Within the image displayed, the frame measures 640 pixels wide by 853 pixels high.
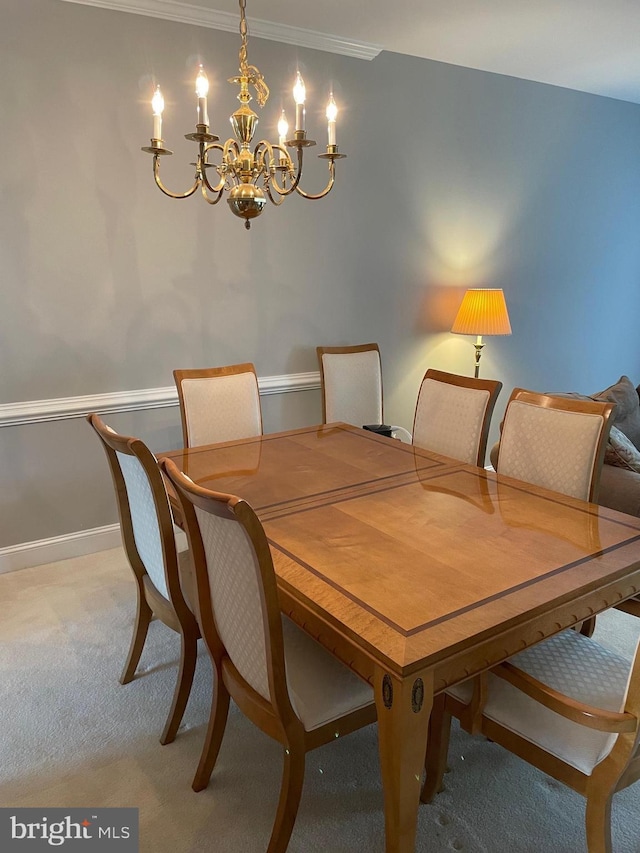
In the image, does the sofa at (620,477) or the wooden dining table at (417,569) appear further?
the sofa at (620,477)

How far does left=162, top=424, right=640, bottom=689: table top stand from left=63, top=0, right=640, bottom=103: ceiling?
2.20m

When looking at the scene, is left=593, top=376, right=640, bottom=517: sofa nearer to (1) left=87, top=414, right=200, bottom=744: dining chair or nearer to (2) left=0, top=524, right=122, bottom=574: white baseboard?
(1) left=87, top=414, right=200, bottom=744: dining chair

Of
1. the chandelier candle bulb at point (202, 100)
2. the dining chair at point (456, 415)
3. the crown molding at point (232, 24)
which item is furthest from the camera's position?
the crown molding at point (232, 24)

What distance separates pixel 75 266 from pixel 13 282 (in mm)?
287

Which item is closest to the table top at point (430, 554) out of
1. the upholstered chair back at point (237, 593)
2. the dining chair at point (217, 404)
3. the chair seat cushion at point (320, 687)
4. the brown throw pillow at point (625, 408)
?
the upholstered chair back at point (237, 593)

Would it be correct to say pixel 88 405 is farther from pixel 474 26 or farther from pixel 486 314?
pixel 474 26

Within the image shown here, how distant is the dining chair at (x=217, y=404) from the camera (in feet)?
9.39

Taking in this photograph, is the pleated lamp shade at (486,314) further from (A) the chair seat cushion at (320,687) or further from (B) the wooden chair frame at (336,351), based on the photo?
(A) the chair seat cushion at (320,687)

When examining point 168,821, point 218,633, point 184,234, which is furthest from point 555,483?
point 184,234

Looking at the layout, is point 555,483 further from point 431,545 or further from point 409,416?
point 409,416

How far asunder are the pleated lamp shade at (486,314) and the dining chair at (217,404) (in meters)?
1.58

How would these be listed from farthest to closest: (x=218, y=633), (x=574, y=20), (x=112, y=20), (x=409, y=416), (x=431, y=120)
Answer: (x=409, y=416) → (x=431, y=120) → (x=574, y=20) → (x=112, y=20) → (x=218, y=633)

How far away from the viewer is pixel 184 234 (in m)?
3.19

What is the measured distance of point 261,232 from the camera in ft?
11.2
